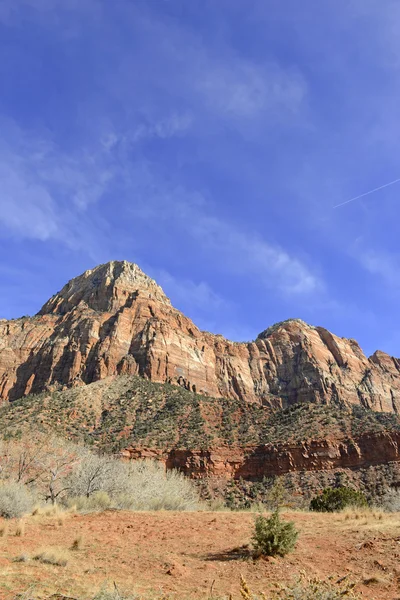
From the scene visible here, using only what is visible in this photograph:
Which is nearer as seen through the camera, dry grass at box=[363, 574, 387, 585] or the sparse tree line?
dry grass at box=[363, 574, 387, 585]

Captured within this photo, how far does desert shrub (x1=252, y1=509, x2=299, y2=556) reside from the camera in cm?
1049

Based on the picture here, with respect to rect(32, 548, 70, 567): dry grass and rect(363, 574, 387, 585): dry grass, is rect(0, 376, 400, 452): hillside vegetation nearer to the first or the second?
rect(32, 548, 70, 567): dry grass

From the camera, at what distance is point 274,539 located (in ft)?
34.7

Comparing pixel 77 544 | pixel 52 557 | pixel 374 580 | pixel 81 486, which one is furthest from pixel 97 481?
pixel 374 580

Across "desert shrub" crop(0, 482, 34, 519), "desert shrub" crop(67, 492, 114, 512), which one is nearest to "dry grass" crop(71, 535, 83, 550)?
"desert shrub" crop(0, 482, 34, 519)

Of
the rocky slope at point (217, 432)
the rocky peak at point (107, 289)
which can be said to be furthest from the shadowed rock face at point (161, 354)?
the rocky slope at point (217, 432)

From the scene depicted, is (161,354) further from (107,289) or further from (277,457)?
(277,457)

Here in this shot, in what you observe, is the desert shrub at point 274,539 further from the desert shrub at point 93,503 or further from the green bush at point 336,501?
the green bush at point 336,501

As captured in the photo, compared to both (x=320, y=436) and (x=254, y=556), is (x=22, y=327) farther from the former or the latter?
(x=254, y=556)

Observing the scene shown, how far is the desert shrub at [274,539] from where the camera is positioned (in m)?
10.5

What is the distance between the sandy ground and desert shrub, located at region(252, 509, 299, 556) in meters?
0.31

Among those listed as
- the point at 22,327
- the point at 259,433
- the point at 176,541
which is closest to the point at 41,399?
the point at 259,433

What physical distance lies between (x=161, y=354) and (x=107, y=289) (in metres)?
30.6

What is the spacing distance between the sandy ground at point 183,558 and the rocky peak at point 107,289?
306ft
